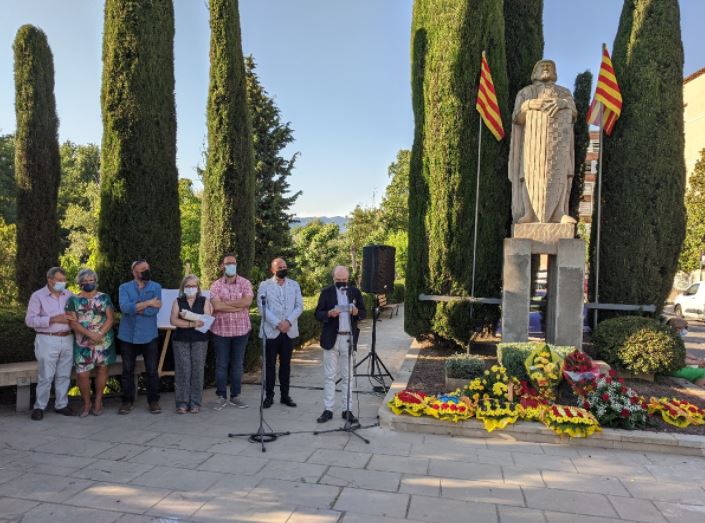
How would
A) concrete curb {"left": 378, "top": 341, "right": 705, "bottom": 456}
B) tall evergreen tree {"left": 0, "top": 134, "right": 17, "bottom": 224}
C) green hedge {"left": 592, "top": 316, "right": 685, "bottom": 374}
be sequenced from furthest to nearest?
1. tall evergreen tree {"left": 0, "top": 134, "right": 17, "bottom": 224}
2. green hedge {"left": 592, "top": 316, "right": 685, "bottom": 374}
3. concrete curb {"left": 378, "top": 341, "right": 705, "bottom": 456}

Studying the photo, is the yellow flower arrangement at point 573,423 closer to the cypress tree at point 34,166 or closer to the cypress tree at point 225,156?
the cypress tree at point 225,156

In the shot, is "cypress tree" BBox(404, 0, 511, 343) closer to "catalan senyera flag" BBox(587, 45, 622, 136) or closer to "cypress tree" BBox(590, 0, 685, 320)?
"catalan senyera flag" BBox(587, 45, 622, 136)

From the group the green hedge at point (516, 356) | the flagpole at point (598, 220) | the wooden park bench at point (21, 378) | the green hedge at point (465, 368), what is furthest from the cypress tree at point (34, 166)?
the flagpole at point (598, 220)

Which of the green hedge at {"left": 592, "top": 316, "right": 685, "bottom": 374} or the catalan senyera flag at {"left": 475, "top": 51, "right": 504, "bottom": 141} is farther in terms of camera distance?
the catalan senyera flag at {"left": 475, "top": 51, "right": 504, "bottom": 141}

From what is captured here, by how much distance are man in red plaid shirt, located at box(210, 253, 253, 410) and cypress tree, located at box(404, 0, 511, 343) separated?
371 centimetres

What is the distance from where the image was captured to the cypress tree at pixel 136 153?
651 cm

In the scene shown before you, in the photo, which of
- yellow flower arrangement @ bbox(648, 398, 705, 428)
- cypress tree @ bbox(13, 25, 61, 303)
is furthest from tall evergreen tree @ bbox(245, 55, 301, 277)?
yellow flower arrangement @ bbox(648, 398, 705, 428)

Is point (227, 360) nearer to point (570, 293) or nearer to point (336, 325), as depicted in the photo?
point (336, 325)

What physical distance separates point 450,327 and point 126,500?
5946mm

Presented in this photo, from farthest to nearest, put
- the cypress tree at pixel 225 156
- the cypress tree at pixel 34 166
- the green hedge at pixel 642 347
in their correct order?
1. the cypress tree at pixel 34 166
2. the cypress tree at pixel 225 156
3. the green hedge at pixel 642 347

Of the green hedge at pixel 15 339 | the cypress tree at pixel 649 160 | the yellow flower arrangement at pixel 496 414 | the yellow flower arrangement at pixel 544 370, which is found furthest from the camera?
the cypress tree at pixel 649 160

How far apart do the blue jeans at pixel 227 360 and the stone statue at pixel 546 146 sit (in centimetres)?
461

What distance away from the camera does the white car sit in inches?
712

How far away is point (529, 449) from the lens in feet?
14.3
